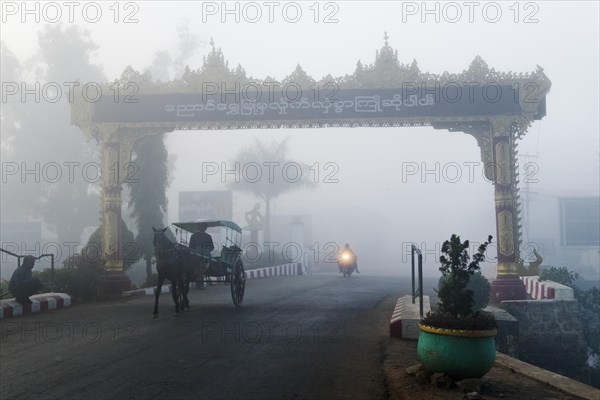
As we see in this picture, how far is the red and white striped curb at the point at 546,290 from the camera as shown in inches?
639

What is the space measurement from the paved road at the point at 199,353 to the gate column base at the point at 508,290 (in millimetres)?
4867

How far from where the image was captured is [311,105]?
18.8 metres

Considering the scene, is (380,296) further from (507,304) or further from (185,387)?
(185,387)

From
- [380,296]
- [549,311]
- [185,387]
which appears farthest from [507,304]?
[185,387]

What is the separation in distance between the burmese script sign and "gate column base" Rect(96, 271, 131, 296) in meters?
5.11

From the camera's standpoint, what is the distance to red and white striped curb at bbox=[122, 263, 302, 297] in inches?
761

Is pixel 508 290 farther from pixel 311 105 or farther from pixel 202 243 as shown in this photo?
pixel 202 243

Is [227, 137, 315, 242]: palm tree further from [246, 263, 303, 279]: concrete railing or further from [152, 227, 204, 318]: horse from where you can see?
[152, 227, 204, 318]: horse

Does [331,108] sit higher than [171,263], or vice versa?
[331,108]

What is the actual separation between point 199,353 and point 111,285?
432 inches

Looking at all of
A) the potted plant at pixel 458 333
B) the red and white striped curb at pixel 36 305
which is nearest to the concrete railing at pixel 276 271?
the red and white striped curb at pixel 36 305

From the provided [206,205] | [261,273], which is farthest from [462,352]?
[206,205]

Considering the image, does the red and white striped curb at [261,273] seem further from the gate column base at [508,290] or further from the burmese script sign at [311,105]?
the gate column base at [508,290]

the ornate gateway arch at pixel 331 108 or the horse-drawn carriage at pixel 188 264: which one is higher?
the ornate gateway arch at pixel 331 108
